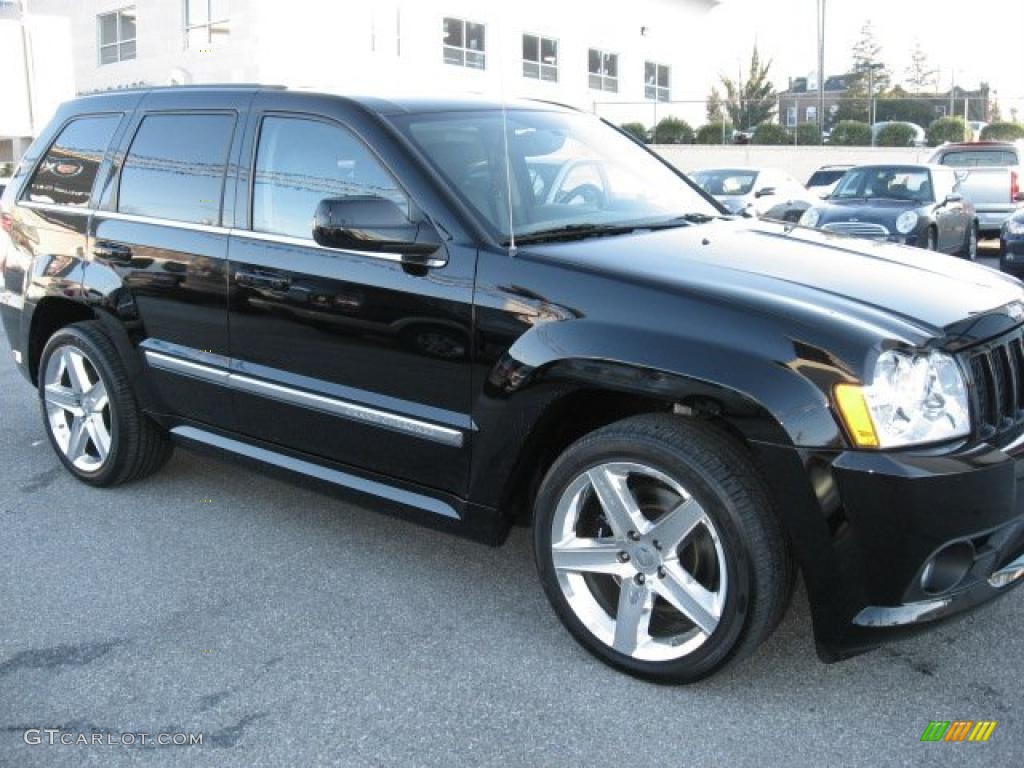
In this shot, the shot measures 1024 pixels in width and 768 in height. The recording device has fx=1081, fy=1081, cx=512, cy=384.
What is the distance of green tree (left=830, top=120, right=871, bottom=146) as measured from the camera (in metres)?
35.2

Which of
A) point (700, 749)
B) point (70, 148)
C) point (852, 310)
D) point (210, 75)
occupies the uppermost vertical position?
point (210, 75)

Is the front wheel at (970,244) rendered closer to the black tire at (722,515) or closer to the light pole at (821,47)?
the black tire at (722,515)

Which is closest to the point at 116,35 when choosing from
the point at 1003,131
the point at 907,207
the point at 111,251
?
the point at 1003,131

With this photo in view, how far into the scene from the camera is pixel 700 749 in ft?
9.61

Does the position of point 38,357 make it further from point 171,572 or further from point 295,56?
point 295,56

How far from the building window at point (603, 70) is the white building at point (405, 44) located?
0.04m

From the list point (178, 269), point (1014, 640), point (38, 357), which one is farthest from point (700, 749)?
point (38, 357)

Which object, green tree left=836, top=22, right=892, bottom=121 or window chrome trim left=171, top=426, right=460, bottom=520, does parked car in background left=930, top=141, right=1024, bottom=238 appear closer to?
window chrome trim left=171, top=426, right=460, bottom=520

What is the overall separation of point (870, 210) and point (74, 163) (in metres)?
10.0

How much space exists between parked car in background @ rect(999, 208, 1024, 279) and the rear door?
9258mm

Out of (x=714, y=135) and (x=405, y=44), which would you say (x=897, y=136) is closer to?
(x=714, y=135)

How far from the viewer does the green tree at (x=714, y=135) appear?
38375 millimetres

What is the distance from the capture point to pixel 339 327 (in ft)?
12.6

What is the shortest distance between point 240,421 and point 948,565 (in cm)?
268
